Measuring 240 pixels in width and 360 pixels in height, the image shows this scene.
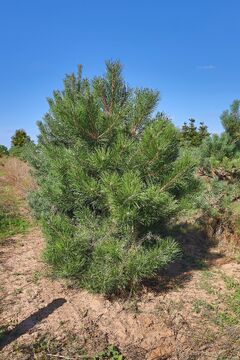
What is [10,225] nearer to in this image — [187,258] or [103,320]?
[187,258]

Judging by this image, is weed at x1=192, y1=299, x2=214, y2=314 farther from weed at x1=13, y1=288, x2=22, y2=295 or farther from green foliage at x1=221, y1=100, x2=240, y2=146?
green foliage at x1=221, y1=100, x2=240, y2=146

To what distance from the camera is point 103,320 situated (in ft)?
10.5

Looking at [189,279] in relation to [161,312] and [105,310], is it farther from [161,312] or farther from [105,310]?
[105,310]

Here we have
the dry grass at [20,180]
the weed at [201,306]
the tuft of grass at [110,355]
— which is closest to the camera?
the tuft of grass at [110,355]

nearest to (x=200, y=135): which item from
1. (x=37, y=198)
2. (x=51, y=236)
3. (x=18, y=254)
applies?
(x=37, y=198)

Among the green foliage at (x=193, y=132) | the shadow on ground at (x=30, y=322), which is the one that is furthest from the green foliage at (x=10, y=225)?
the green foliage at (x=193, y=132)

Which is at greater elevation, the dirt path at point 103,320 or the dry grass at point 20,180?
the dry grass at point 20,180

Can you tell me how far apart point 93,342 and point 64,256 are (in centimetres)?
87

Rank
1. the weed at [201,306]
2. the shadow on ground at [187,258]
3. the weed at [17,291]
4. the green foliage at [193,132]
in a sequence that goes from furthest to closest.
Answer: the green foliage at [193,132] < the shadow on ground at [187,258] < the weed at [17,291] < the weed at [201,306]

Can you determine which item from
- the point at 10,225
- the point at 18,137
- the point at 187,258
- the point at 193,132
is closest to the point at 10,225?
the point at 10,225

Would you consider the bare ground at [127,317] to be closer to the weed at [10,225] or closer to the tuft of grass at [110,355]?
the tuft of grass at [110,355]

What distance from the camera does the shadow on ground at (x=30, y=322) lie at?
2.89 metres

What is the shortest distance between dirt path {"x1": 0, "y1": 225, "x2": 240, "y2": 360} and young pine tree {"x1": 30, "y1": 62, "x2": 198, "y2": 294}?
0.28 meters

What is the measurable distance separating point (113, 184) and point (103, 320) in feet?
4.39
